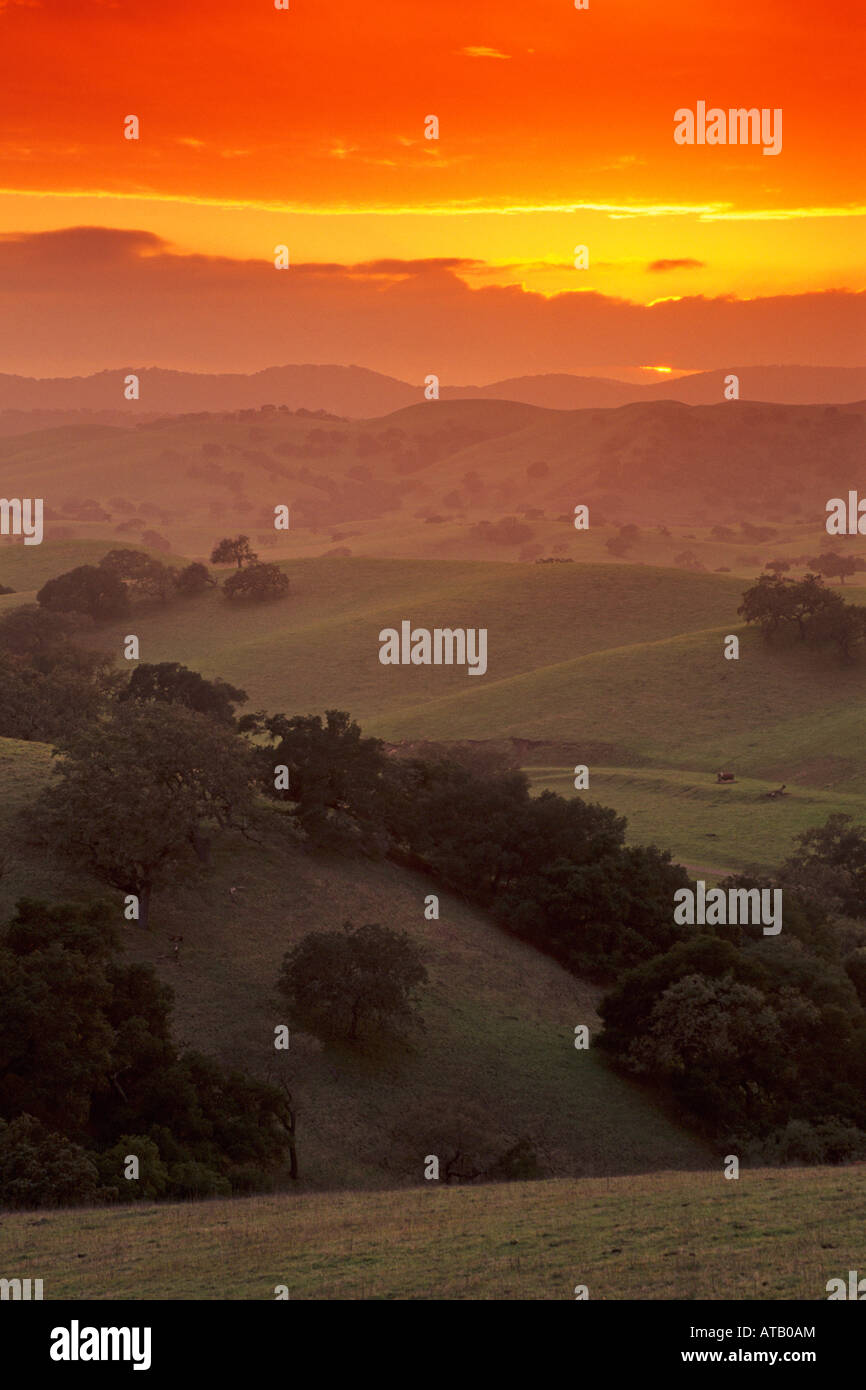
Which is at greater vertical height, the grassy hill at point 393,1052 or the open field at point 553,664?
the open field at point 553,664

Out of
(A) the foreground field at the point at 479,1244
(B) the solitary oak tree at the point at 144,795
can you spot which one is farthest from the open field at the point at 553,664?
(A) the foreground field at the point at 479,1244

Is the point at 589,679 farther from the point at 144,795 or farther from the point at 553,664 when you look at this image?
the point at 144,795

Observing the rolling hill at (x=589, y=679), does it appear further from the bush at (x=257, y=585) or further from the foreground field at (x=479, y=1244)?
the foreground field at (x=479, y=1244)

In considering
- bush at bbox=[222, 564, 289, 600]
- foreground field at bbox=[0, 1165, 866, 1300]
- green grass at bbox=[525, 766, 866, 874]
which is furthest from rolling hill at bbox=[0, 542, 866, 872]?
foreground field at bbox=[0, 1165, 866, 1300]
